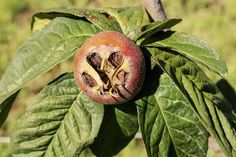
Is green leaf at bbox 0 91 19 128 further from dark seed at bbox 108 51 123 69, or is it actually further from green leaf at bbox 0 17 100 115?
dark seed at bbox 108 51 123 69

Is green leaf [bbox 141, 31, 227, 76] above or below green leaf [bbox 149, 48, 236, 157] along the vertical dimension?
above

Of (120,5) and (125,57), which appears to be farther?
(120,5)

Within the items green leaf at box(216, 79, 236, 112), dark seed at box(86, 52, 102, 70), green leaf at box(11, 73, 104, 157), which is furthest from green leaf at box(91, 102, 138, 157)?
green leaf at box(216, 79, 236, 112)

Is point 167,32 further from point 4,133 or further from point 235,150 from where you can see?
point 4,133

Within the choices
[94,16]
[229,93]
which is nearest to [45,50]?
[94,16]

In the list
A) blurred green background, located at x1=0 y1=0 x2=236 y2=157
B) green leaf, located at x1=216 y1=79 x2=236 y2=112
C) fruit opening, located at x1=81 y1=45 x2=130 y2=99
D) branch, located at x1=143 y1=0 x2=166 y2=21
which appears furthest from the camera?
blurred green background, located at x1=0 y1=0 x2=236 y2=157

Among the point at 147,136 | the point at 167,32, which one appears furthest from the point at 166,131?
the point at 167,32

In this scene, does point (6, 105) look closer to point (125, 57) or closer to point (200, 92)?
point (125, 57)
